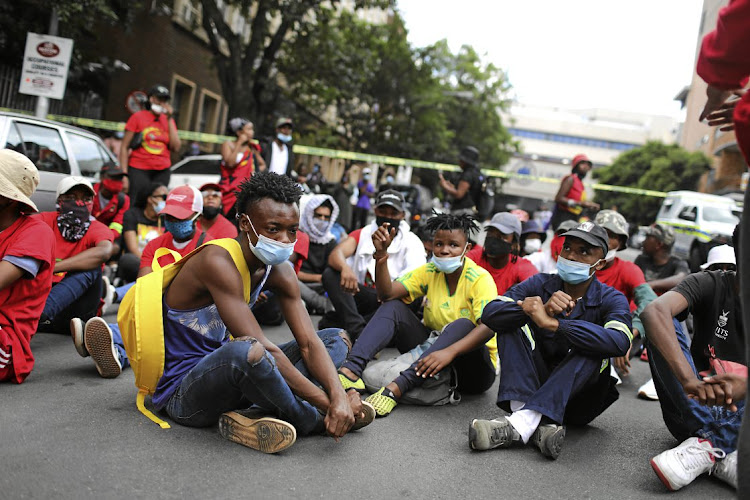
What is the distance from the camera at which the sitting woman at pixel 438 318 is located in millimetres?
4445

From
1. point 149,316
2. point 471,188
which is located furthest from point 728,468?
point 471,188

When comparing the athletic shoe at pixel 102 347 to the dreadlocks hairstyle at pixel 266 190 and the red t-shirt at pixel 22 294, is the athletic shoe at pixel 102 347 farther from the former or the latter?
the dreadlocks hairstyle at pixel 266 190

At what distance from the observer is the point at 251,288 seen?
3.66m

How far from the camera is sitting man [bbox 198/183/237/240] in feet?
21.4

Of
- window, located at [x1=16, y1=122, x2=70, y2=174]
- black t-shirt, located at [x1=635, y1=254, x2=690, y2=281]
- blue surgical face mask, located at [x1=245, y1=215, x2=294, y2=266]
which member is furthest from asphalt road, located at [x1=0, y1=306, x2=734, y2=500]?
window, located at [x1=16, y1=122, x2=70, y2=174]

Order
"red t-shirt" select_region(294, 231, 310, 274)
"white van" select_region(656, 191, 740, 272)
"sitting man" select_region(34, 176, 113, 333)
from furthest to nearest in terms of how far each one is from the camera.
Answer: "white van" select_region(656, 191, 740, 272) < "red t-shirt" select_region(294, 231, 310, 274) < "sitting man" select_region(34, 176, 113, 333)

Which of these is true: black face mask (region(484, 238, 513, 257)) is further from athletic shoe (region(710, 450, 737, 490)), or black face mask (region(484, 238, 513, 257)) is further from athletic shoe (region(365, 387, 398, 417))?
athletic shoe (region(710, 450, 737, 490))

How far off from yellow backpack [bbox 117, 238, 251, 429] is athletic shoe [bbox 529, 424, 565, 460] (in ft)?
5.60

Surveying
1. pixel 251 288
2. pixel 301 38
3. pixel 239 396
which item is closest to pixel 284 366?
pixel 239 396

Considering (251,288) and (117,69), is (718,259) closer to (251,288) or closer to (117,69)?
(251,288)

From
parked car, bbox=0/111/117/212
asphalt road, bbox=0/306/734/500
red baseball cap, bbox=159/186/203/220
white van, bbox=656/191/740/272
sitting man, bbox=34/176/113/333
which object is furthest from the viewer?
white van, bbox=656/191/740/272

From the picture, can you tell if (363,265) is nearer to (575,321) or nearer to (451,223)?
(451,223)

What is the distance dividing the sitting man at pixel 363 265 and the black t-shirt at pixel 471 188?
2603 millimetres

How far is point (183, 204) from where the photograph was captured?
5801 mm
